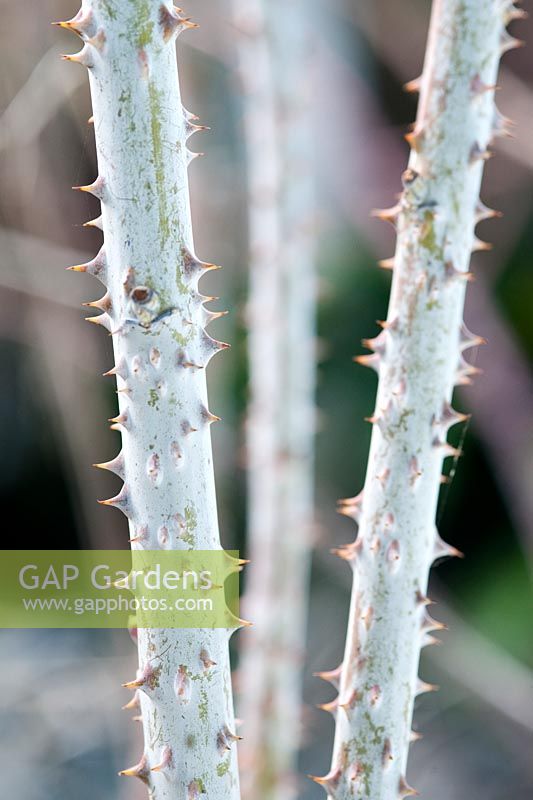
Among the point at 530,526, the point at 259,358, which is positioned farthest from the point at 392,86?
the point at 259,358

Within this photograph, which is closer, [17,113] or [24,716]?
[17,113]

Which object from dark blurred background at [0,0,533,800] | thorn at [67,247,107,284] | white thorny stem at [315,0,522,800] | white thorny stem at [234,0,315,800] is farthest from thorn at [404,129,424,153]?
dark blurred background at [0,0,533,800]

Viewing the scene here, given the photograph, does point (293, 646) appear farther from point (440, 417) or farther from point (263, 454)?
point (440, 417)

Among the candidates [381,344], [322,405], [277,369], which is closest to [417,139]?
[381,344]

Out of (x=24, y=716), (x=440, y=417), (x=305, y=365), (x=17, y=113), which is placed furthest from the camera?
(x=24, y=716)

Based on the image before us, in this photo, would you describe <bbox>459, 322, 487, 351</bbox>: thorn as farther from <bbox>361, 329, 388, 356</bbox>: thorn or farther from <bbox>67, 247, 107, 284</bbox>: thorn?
<bbox>67, 247, 107, 284</bbox>: thorn

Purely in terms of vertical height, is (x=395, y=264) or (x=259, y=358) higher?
(x=259, y=358)

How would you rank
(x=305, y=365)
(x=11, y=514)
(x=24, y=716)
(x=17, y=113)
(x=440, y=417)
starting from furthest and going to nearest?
1. (x=11, y=514)
2. (x=24, y=716)
3. (x=17, y=113)
4. (x=305, y=365)
5. (x=440, y=417)

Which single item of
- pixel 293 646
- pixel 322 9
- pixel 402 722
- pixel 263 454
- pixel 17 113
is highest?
pixel 322 9
